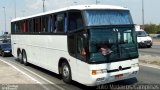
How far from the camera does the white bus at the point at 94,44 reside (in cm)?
1091

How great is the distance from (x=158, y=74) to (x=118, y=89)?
3.77 m

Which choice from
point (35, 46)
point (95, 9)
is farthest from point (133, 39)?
point (35, 46)

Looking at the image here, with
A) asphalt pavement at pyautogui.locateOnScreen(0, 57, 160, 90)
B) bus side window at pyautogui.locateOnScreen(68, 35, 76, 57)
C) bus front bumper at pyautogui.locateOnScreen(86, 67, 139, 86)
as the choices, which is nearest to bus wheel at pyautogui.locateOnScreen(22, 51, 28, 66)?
asphalt pavement at pyautogui.locateOnScreen(0, 57, 160, 90)

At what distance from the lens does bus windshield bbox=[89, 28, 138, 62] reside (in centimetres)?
1091

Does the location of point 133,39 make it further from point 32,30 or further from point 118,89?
point 32,30

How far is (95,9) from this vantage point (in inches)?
460

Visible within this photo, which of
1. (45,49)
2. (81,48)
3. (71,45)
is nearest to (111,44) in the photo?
(81,48)

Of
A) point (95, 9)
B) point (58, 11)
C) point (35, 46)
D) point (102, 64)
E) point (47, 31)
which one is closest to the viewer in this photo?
point (102, 64)

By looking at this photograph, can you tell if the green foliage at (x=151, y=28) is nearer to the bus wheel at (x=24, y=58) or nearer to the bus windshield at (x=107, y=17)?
the bus wheel at (x=24, y=58)

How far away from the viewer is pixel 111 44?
1127 cm

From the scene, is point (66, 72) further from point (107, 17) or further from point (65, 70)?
point (107, 17)

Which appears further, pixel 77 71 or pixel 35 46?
pixel 35 46

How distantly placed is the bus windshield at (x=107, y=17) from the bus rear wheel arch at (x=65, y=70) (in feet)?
7.64

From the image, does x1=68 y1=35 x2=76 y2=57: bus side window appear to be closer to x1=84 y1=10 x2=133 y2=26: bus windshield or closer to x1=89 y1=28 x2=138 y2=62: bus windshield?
x1=84 y1=10 x2=133 y2=26: bus windshield
